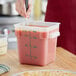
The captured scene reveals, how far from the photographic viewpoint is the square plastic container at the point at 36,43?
1061 mm

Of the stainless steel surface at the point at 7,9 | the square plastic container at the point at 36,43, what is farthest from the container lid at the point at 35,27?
the stainless steel surface at the point at 7,9

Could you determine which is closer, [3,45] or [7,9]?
[3,45]

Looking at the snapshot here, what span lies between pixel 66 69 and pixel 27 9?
364 mm

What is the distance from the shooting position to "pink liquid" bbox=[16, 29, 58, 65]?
1.06 metres

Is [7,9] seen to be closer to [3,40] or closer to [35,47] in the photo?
[3,40]

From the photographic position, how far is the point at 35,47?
1078 millimetres

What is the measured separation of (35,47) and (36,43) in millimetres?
22

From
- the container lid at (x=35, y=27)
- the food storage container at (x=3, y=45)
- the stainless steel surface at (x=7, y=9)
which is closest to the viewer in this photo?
the container lid at (x=35, y=27)

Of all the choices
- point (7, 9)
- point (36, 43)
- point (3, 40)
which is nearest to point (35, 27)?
point (36, 43)

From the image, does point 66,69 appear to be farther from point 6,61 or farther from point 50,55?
point 6,61

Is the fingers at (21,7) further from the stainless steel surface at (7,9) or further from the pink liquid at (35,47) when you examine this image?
the stainless steel surface at (7,9)

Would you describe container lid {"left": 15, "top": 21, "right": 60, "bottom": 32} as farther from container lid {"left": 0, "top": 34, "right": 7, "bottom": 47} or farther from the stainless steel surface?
the stainless steel surface

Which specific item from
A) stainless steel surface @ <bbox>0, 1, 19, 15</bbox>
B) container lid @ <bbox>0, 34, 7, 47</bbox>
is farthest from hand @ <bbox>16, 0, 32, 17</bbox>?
stainless steel surface @ <bbox>0, 1, 19, 15</bbox>

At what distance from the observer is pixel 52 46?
Result: 1135mm
